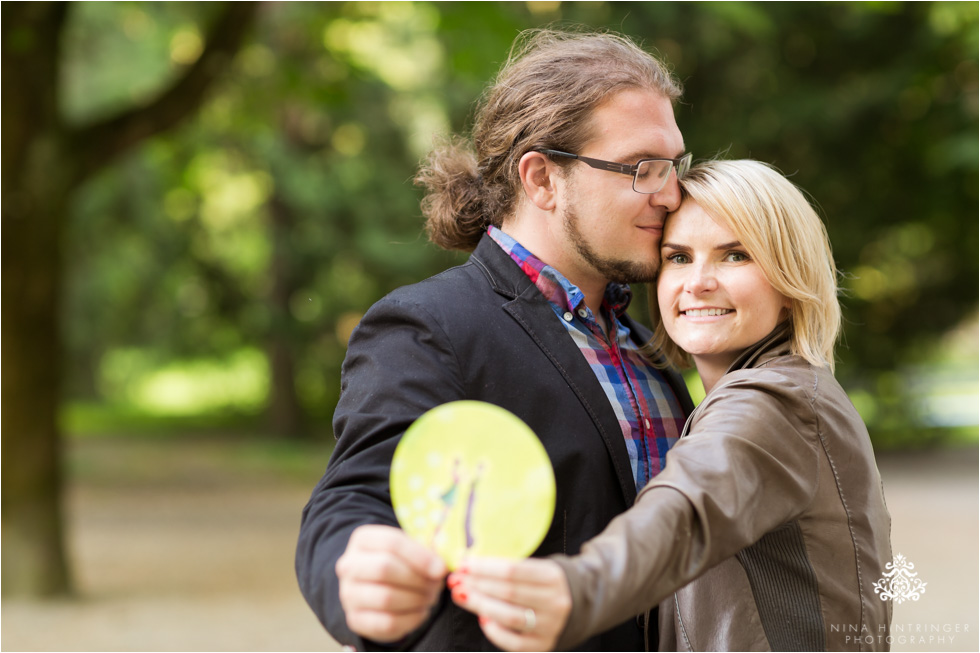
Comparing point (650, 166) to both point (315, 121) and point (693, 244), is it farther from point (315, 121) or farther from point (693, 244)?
point (315, 121)

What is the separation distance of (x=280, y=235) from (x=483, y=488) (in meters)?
15.7

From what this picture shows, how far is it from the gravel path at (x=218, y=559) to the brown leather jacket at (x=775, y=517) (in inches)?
163

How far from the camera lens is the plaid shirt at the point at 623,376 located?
237 centimetres

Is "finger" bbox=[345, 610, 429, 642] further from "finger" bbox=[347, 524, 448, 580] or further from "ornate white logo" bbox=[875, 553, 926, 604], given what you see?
"ornate white logo" bbox=[875, 553, 926, 604]

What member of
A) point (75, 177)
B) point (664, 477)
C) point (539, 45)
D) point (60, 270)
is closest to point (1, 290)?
point (60, 270)

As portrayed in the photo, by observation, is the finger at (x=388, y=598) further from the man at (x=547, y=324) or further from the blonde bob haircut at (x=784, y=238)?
the blonde bob haircut at (x=784, y=238)

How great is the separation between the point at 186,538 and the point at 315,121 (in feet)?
29.7

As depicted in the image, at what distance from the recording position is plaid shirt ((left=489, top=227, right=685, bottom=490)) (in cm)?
237

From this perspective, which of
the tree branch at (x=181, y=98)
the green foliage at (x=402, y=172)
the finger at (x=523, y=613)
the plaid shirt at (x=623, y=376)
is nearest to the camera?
the finger at (x=523, y=613)

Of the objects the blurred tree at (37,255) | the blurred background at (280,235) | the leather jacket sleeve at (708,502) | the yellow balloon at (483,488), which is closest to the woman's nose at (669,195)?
the leather jacket sleeve at (708,502)

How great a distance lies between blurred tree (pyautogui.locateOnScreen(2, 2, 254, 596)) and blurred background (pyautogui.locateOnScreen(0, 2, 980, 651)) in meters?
0.02

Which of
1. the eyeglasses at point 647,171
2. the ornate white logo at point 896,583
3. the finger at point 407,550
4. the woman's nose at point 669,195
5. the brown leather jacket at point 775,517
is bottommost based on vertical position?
the ornate white logo at point 896,583

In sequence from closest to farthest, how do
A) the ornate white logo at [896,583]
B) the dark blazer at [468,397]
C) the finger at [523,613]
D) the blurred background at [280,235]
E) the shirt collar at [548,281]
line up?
1. the finger at [523,613]
2. the dark blazer at [468,397]
3. the ornate white logo at [896,583]
4. the shirt collar at [548,281]
5. the blurred background at [280,235]

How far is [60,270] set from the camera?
7.32 meters
